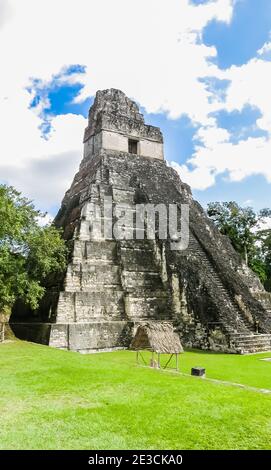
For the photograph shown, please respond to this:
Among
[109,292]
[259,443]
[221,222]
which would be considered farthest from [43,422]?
[221,222]

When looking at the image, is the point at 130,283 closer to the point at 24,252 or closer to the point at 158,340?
the point at 24,252

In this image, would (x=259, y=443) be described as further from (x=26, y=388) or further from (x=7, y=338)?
(x=7, y=338)

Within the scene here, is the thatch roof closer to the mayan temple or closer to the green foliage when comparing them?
the mayan temple

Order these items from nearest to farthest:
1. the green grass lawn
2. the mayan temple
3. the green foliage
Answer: the green grass lawn, the mayan temple, the green foliage

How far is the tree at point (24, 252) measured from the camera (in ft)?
41.5

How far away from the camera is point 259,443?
13.7 feet

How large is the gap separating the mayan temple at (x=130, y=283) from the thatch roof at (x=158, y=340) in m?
4.00

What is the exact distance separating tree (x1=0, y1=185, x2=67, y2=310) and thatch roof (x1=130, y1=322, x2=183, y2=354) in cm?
490

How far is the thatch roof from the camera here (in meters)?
8.66

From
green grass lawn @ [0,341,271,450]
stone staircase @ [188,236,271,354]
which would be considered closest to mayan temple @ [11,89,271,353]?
stone staircase @ [188,236,271,354]

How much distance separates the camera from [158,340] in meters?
8.78

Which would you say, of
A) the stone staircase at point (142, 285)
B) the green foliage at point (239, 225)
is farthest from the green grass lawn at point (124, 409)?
the green foliage at point (239, 225)

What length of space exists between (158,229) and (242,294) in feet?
13.9

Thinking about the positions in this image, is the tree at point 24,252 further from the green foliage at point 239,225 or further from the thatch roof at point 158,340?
the green foliage at point 239,225
